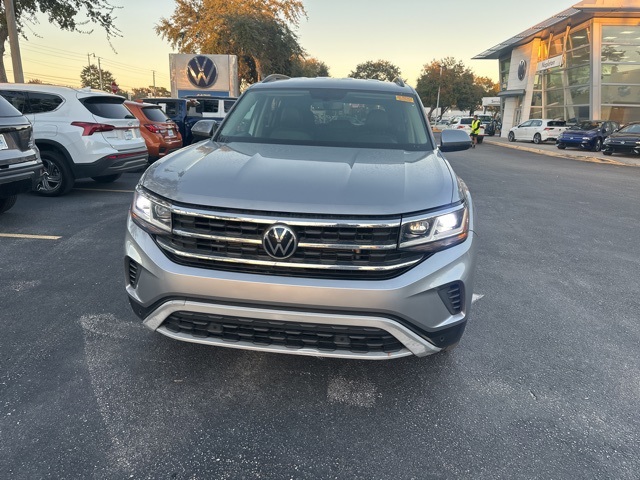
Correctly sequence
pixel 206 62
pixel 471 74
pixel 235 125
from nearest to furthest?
pixel 235 125
pixel 206 62
pixel 471 74

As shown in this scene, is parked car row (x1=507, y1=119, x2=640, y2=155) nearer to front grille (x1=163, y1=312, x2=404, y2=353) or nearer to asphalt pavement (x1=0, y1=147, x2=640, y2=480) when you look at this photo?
asphalt pavement (x1=0, y1=147, x2=640, y2=480)

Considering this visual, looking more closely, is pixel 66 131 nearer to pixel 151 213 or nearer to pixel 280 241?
pixel 151 213

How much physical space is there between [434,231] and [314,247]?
62cm

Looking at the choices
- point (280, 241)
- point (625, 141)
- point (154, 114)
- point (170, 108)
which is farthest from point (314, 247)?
point (625, 141)

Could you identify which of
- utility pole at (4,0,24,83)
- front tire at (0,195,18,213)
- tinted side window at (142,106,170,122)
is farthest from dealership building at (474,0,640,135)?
front tire at (0,195,18,213)

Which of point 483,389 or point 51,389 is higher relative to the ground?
point 51,389

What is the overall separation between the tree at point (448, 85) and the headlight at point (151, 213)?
67637 millimetres

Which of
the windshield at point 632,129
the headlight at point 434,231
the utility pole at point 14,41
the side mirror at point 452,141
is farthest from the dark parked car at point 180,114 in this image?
the windshield at point 632,129

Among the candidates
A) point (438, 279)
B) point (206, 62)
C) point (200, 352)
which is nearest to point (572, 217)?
point (438, 279)

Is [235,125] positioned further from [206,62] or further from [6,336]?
[206,62]

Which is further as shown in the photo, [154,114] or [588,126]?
[588,126]

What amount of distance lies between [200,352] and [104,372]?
1.87 feet

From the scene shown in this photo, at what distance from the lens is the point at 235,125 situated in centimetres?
369

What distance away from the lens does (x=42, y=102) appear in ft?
23.6
